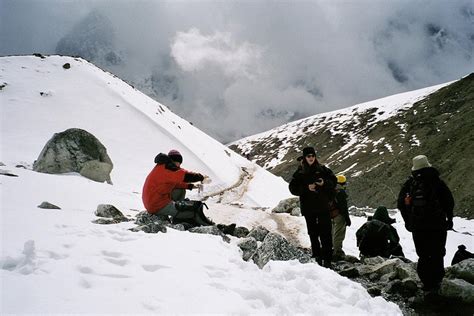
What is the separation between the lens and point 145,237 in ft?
18.2

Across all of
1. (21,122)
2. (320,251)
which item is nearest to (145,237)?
(320,251)

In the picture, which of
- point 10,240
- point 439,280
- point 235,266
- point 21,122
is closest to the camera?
point 10,240

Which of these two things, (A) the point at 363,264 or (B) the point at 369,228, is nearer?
(A) the point at 363,264

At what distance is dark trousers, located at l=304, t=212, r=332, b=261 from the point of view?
23.0 ft

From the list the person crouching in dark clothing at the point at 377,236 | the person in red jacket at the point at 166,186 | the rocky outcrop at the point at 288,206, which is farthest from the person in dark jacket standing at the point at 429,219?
the rocky outcrop at the point at 288,206

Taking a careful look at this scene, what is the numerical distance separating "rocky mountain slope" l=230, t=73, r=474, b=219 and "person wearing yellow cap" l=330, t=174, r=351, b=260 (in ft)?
144

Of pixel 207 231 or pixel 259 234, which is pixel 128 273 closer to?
pixel 207 231

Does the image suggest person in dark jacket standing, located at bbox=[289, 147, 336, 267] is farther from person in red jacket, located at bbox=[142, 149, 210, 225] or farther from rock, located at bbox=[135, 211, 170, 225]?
rock, located at bbox=[135, 211, 170, 225]

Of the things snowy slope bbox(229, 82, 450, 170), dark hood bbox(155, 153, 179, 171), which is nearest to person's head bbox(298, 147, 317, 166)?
dark hood bbox(155, 153, 179, 171)

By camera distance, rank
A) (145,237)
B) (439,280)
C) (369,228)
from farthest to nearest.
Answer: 1. (369,228)
2. (439,280)
3. (145,237)

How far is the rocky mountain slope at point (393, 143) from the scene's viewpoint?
61156 mm

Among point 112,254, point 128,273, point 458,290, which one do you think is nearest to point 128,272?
point 128,273

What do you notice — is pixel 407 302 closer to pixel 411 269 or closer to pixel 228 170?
pixel 411 269

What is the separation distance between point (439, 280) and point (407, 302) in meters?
0.82
